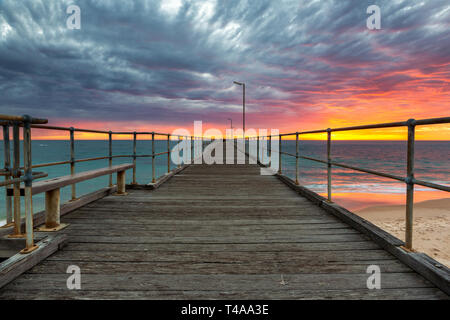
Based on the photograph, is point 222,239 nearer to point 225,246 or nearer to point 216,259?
point 225,246

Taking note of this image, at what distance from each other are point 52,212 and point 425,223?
43.8 feet

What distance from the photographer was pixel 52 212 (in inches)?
108

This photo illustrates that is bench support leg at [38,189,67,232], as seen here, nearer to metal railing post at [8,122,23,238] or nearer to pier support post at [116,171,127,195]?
metal railing post at [8,122,23,238]

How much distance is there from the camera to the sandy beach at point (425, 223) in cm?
808

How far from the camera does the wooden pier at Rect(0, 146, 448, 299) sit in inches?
65.4

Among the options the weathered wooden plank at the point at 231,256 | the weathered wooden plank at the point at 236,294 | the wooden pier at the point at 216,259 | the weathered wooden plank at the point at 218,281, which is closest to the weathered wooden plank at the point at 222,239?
the wooden pier at the point at 216,259

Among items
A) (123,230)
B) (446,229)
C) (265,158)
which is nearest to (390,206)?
(446,229)

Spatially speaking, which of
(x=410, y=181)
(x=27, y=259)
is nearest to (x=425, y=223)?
(x=410, y=181)

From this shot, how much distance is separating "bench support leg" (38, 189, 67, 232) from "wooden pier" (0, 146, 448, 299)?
199mm

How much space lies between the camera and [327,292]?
65.1 inches

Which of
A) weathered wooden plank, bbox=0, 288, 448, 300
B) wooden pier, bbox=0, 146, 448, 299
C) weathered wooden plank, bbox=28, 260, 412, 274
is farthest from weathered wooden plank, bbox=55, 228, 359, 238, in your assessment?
weathered wooden plank, bbox=0, 288, 448, 300

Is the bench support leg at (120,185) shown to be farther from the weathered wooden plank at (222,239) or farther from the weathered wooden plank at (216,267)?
the weathered wooden plank at (216,267)

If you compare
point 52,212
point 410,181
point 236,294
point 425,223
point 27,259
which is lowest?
point 425,223
